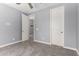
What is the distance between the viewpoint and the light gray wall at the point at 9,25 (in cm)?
281

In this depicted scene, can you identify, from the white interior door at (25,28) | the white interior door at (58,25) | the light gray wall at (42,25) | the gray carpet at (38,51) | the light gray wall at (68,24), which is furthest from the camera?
the white interior door at (25,28)

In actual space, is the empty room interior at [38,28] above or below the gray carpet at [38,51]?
above

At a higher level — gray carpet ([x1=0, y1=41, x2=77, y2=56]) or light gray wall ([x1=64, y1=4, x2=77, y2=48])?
light gray wall ([x1=64, y1=4, x2=77, y2=48])

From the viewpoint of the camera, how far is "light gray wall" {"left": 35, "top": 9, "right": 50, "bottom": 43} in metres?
3.11

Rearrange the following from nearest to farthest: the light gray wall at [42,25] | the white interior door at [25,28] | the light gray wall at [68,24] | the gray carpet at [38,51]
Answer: the gray carpet at [38,51], the light gray wall at [68,24], the light gray wall at [42,25], the white interior door at [25,28]

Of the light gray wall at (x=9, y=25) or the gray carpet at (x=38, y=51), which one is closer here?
the gray carpet at (x=38, y=51)

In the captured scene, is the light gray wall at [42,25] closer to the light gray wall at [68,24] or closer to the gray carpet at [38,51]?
the light gray wall at [68,24]

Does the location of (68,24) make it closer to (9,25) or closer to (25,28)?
(25,28)

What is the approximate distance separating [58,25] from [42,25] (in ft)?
2.80

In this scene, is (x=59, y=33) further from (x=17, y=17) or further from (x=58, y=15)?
(x=17, y=17)

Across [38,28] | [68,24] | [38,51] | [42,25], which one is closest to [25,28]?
[38,28]

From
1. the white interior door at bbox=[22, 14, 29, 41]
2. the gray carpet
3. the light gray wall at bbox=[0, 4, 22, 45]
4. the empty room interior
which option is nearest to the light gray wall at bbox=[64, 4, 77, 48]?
the empty room interior

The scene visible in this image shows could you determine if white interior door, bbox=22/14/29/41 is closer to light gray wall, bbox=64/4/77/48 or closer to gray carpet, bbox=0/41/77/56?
gray carpet, bbox=0/41/77/56

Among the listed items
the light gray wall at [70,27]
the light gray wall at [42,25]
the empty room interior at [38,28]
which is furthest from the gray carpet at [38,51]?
the light gray wall at [42,25]
